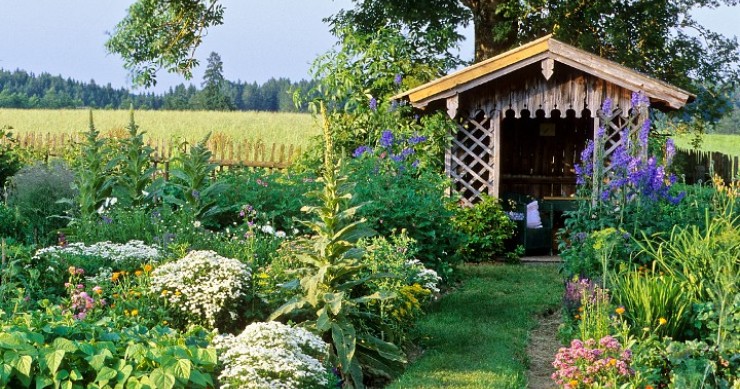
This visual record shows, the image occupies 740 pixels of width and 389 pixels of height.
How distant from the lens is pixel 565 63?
13.7m

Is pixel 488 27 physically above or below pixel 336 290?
above

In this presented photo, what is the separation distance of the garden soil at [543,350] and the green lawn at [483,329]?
8 centimetres

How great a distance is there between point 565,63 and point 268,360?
9565 mm

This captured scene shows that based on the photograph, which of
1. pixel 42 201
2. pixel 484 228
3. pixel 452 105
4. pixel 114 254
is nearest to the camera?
pixel 114 254

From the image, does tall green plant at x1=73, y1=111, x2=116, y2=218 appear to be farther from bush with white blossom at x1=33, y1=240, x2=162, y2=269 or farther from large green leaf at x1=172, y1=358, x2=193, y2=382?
large green leaf at x1=172, y1=358, x2=193, y2=382

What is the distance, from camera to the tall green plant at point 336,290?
635 centimetres

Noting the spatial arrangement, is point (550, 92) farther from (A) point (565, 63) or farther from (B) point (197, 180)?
(B) point (197, 180)

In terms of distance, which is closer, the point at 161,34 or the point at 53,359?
the point at 53,359

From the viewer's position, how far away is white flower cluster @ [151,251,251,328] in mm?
6492

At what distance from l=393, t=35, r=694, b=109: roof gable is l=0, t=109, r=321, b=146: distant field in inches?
522

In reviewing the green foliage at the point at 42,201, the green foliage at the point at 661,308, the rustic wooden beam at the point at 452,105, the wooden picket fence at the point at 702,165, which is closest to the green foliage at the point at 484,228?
the rustic wooden beam at the point at 452,105

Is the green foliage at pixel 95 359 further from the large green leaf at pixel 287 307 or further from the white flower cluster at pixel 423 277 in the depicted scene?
the white flower cluster at pixel 423 277

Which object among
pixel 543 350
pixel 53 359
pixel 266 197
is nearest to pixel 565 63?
pixel 266 197

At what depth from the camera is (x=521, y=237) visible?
14000 millimetres
